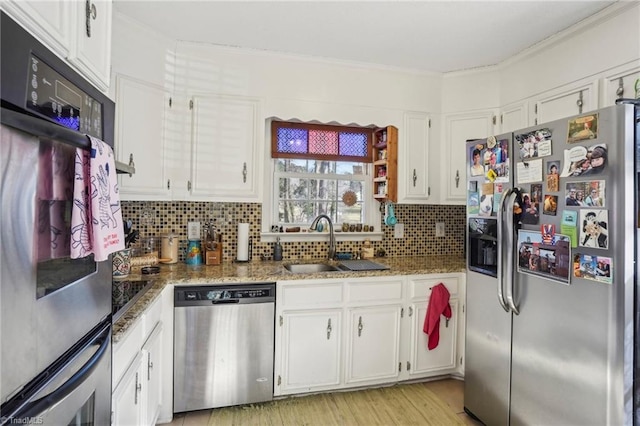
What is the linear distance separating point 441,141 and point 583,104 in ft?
3.29

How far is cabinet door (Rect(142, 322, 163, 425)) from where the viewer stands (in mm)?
1675

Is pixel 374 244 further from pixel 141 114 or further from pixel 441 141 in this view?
pixel 141 114

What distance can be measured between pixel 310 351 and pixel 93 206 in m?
1.85

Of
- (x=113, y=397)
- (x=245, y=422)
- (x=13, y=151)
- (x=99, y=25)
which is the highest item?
(x=99, y=25)

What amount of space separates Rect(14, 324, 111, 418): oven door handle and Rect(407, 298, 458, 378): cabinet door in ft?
6.62

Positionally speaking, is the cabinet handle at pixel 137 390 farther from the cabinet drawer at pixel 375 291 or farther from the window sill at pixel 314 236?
the window sill at pixel 314 236

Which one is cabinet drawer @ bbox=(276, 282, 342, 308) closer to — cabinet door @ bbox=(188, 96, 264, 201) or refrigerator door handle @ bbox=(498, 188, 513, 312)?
cabinet door @ bbox=(188, 96, 264, 201)

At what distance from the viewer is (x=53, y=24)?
84 cm

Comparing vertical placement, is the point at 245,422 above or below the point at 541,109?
below

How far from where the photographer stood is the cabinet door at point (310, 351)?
7.51ft

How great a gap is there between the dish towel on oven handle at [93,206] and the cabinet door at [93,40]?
0.99 ft

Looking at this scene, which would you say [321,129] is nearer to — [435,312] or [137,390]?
[435,312]

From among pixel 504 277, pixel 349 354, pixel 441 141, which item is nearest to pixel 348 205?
pixel 441 141

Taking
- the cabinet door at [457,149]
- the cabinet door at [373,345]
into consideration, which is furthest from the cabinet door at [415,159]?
the cabinet door at [373,345]
